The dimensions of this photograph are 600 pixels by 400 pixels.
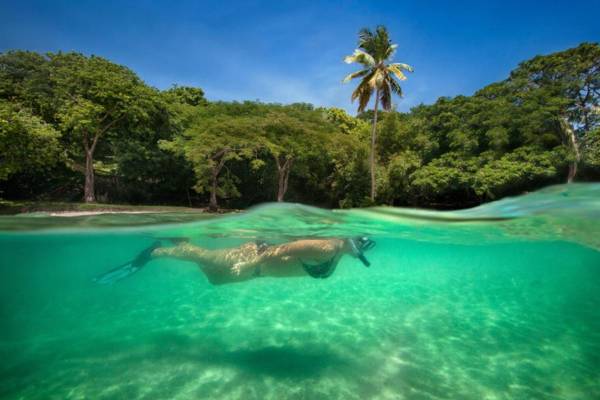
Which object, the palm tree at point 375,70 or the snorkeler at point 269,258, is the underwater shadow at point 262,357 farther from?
the palm tree at point 375,70

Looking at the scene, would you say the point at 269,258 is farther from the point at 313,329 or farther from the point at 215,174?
the point at 215,174

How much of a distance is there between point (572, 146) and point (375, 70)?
14.2m

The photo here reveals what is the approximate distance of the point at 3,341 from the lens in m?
8.73

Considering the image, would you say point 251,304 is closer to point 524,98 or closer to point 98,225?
point 98,225

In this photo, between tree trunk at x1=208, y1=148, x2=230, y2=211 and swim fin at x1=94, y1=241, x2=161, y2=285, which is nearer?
swim fin at x1=94, y1=241, x2=161, y2=285

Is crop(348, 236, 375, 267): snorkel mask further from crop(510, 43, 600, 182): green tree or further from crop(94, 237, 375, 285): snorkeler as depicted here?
crop(510, 43, 600, 182): green tree

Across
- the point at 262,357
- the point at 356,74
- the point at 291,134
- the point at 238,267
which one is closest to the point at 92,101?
the point at 291,134

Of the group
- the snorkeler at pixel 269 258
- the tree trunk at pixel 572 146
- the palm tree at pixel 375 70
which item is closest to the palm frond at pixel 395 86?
the palm tree at pixel 375 70

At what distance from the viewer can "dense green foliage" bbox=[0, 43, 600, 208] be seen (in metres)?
19.9

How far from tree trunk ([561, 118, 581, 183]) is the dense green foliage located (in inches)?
3.8

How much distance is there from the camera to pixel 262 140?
21.3m

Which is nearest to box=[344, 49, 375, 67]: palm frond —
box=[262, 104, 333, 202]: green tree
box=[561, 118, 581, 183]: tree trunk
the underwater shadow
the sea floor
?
box=[262, 104, 333, 202]: green tree

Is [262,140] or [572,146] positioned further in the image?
[262,140]

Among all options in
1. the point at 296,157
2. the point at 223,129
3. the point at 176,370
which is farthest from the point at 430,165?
the point at 176,370
